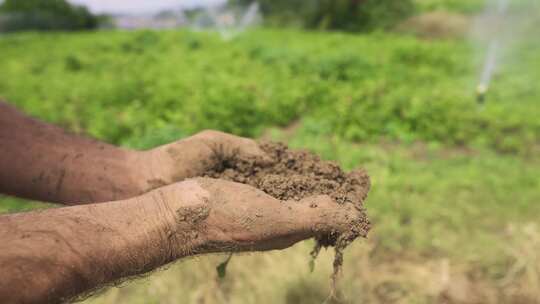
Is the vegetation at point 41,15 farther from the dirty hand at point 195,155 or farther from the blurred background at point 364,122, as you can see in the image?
the dirty hand at point 195,155

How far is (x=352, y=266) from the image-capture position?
3.05 metres

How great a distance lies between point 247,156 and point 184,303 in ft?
3.92

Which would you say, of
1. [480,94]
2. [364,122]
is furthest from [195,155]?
[480,94]

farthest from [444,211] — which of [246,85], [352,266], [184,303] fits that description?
[246,85]

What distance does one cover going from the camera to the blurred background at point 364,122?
2961mm

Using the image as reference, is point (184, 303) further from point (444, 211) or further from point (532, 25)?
point (532, 25)

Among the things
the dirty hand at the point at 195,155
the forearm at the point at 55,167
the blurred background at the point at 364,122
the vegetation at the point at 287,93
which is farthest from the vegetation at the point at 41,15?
the dirty hand at the point at 195,155

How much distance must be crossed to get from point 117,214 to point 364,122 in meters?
4.72

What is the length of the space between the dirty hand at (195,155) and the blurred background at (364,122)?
1.34 feet

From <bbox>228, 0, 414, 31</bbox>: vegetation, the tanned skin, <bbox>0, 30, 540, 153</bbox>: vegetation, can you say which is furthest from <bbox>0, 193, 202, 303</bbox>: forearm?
<bbox>228, 0, 414, 31</bbox>: vegetation

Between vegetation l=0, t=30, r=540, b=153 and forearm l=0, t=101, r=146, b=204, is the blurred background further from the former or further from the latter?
forearm l=0, t=101, r=146, b=204

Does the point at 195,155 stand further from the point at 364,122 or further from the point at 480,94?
the point at 480,94

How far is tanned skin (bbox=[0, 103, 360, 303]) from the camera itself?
130 centimetres

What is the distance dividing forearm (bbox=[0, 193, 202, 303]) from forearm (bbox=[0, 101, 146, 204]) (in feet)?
1.80
